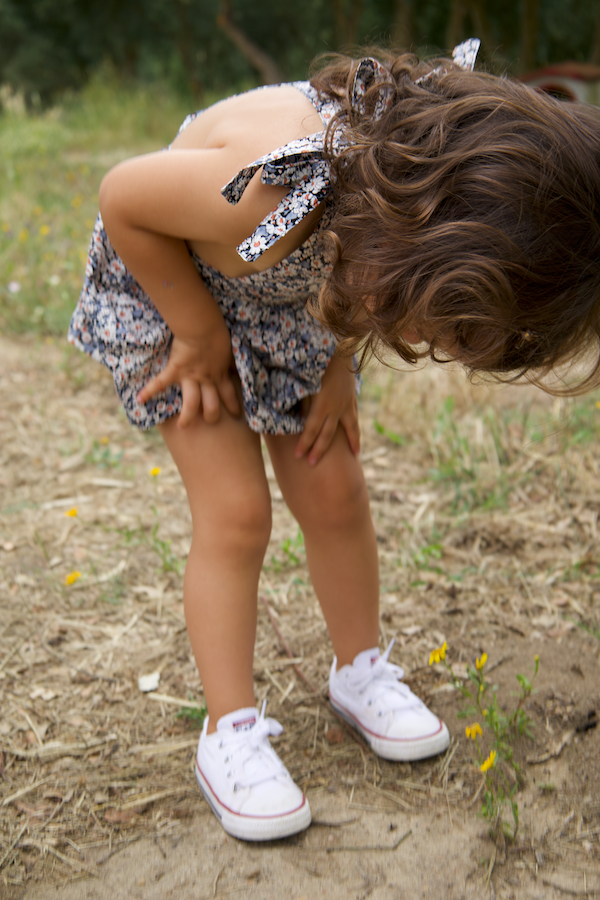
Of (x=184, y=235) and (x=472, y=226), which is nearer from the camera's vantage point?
(x=472, y=226)

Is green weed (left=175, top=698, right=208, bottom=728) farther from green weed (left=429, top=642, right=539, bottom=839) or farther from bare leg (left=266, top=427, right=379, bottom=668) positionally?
green weed (left=429, top=642, right=539, bottom=839)

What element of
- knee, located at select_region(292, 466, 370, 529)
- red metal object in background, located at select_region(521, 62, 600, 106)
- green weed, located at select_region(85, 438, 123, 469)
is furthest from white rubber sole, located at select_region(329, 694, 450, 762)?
red metal object in background, located at select_region(521, 62, 600, 106)

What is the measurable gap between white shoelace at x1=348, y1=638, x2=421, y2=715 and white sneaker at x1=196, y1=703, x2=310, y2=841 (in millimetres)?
218

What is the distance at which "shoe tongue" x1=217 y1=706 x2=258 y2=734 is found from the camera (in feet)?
4.83

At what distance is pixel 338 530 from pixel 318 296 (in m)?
0.51

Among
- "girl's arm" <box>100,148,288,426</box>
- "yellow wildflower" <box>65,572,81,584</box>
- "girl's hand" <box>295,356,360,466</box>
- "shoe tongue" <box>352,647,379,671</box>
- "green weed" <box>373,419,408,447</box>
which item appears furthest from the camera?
"green weed" <box>373,419,408,447</box>

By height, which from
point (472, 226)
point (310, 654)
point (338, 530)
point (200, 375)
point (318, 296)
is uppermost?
point (472, 226)

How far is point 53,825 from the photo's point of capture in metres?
A: 1.45

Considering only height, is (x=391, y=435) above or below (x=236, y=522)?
below

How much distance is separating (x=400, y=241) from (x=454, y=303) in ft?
Result: 0.42

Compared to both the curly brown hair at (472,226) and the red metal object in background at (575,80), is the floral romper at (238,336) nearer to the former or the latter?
the curly brown hair at (472,226)

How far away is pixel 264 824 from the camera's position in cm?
139

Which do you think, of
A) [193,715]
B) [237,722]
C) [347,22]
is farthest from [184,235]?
[347,22]

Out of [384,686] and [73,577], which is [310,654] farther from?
[73,577]
